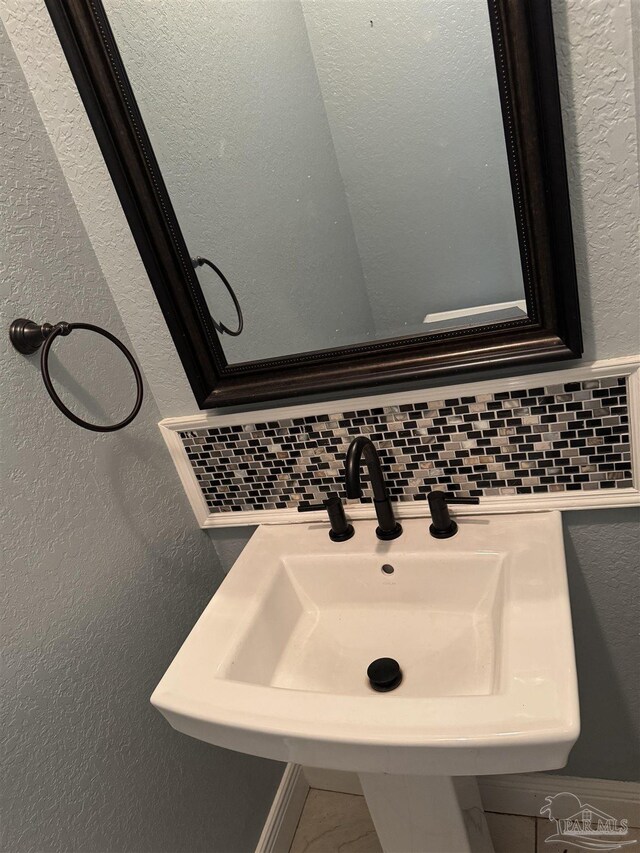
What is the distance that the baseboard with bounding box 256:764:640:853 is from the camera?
1311mm

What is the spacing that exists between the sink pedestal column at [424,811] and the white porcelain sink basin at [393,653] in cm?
18

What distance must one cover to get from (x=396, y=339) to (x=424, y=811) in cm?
81

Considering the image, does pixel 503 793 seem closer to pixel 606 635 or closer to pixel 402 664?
pixel 606 635

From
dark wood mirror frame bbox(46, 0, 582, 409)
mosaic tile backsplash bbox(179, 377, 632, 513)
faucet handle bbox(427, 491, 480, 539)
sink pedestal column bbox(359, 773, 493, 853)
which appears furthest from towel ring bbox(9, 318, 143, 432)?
sink pedestal column bbox(359, 773, 493, 853)

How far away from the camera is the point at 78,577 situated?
99cm

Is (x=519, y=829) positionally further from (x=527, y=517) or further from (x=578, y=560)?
(x=527, y=517)

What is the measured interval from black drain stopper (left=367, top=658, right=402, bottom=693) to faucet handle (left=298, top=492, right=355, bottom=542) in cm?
24

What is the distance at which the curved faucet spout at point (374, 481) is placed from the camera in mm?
919

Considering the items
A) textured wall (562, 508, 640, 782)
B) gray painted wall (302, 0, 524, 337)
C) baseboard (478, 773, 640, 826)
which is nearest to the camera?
gray painted wall (302, 0, 524, 337)

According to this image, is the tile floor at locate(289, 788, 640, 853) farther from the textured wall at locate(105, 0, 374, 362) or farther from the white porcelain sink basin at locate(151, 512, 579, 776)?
the textured wall at locate(105, 0, 374, 362)

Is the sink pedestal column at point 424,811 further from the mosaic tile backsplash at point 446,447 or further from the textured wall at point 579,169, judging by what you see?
the textured wall at point 579,169

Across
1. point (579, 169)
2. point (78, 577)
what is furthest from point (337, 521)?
point (579, 169)

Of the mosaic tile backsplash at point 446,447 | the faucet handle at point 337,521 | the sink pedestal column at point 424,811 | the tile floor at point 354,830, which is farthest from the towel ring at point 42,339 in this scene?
the tile floor at point 354,830

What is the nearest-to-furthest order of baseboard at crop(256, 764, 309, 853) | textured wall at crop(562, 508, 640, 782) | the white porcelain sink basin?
the white porcelain sink basin → textured wall at crop(562, 508, 640, 782) → baseboard at crop(256, 764, 309, 853)
